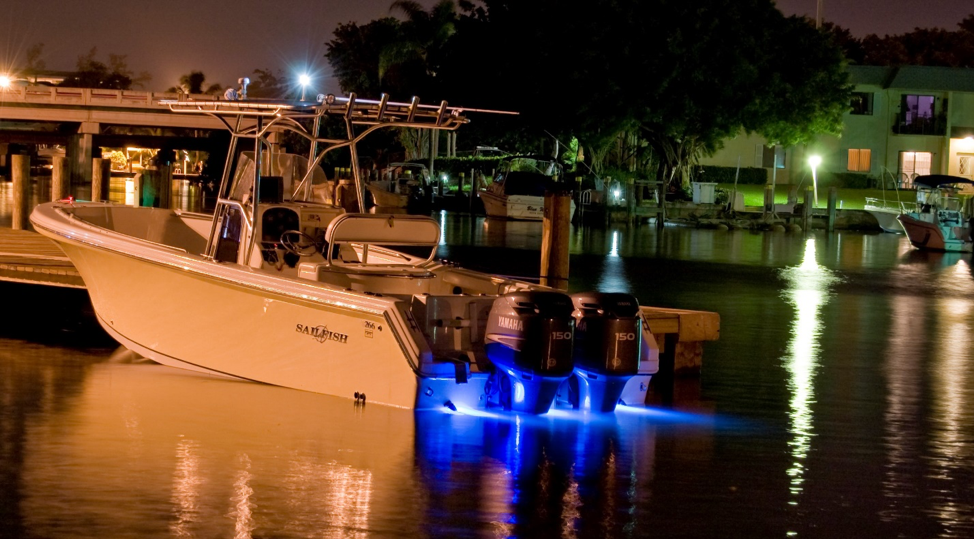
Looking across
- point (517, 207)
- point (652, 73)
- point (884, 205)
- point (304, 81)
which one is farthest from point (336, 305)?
point (884, 205)

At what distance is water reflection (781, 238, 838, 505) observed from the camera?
9.87 meters

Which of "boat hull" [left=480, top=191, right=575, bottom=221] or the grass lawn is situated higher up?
the grass lawn

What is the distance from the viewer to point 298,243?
39.3 ft

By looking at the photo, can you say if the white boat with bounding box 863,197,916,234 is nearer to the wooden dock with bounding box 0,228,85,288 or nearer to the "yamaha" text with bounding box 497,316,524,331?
the wooden dock with bounding box 0,228,85,288

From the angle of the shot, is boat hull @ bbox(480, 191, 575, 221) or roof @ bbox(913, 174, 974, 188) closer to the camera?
roof @ bbox(913, 174, 974, 188)

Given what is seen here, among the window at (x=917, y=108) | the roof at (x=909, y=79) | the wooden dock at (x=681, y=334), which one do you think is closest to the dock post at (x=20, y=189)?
the wooden dock at (x=681, y=334)

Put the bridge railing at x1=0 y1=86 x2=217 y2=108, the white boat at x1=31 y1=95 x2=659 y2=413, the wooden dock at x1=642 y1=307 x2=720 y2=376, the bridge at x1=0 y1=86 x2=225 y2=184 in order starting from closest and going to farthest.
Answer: the white boat at x1=31 y1=95 x2=659 y2=413 < the wooden dock at x1=642 y1=307 x2=720 y2=376 < the bridge at x1=0 y1=86 x2=225 y2=184 < the bridge railing at x1=0 y1=86 x2=217 y2=108

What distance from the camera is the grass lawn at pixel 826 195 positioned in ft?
176

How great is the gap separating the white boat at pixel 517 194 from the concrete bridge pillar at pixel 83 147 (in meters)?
31.6

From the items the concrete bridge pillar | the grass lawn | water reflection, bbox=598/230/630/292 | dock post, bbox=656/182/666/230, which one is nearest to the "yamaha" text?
water reflection, bbox=598/230/630/292

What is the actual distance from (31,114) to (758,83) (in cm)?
4226

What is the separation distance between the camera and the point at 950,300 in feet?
73.0

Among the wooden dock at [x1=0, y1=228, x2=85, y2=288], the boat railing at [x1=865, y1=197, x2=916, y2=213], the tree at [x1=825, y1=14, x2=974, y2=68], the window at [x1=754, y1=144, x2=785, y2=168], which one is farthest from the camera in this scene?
the tree at [x1=825, y1=14, x2=974, y2=68]

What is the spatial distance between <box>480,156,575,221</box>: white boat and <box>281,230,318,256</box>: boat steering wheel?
109 feet
